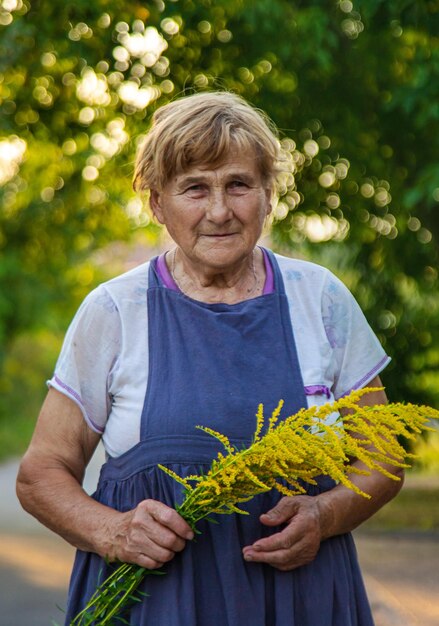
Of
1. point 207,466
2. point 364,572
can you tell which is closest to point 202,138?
point 207,466

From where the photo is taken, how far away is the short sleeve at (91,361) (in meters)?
2.67

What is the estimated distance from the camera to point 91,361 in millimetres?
2678

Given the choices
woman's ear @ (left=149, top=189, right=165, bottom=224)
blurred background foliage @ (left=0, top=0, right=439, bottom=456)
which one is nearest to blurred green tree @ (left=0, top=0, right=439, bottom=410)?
blurred background foliage @ (left=0, top=0, right=439, bottom=456)

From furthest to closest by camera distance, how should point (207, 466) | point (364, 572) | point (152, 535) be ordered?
point (364, 572), point (207, 466), point (152, 535)

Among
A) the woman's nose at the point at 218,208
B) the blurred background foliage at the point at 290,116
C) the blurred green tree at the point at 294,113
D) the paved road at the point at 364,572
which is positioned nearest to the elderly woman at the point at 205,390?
the woman's nose at the point at 218,208

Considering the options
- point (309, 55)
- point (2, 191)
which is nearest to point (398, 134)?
point (309, 55)

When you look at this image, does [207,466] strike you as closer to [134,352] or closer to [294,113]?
[134,352]

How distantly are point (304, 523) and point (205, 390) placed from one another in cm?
35

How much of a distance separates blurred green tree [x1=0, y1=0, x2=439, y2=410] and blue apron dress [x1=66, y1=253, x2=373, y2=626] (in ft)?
10.1

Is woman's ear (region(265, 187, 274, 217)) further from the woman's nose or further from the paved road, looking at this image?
the paved road

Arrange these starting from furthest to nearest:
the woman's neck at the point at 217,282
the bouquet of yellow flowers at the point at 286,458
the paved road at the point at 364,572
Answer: the paved road at the point at 364,572
the woman's neck at the point at 217,282
the bouquet of yellow flowers at the point at 286,458

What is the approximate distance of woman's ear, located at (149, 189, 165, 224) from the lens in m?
2.81

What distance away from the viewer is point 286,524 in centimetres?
261

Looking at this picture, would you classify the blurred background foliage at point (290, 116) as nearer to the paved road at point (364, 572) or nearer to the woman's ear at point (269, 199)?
the paved road at point (364, 572)
